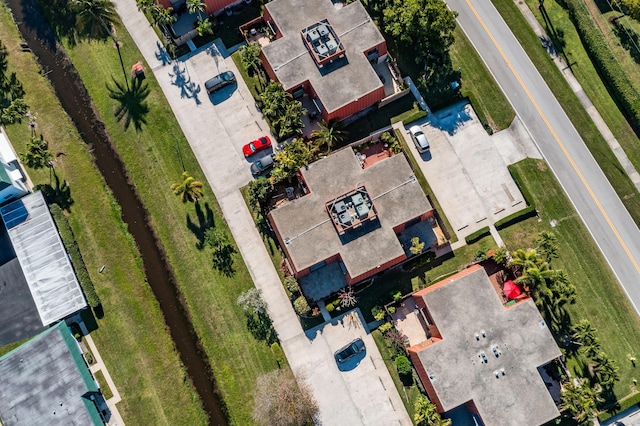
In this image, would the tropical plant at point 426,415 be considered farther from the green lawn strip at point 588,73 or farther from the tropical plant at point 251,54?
the tropical plant at point 251,54

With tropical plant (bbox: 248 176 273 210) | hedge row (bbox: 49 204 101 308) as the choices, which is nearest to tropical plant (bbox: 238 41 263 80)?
tropical plant (bbox: 248 176 273 210)

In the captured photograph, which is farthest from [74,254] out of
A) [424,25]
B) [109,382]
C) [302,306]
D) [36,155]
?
[424,25]

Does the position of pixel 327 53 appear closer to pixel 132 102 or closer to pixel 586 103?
pixel 132 102

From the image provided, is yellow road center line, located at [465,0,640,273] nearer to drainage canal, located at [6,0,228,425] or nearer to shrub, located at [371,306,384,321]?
shrub, located at [371,306,384,321]

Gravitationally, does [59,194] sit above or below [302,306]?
above

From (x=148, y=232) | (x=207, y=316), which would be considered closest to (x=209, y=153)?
(x=148, y=232)

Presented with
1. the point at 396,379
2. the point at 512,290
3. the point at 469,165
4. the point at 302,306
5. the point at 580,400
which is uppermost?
the point at 469,165
